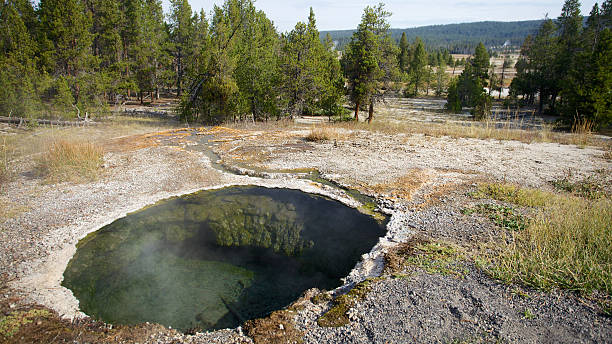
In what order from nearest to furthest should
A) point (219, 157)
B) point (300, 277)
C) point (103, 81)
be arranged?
point (300, 277) → point (219, 157) → point (103, 81)

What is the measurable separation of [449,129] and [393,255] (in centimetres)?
1499

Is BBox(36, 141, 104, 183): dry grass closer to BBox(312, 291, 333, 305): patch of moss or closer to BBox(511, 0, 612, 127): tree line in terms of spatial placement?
BBox(312, 291, 333, 305): patch of moss

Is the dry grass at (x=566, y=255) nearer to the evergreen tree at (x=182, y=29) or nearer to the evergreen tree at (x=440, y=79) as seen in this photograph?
the evergreen tree at (x=182, y=29)

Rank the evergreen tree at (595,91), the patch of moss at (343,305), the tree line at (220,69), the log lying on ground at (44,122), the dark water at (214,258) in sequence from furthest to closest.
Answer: the evergreen tree at (595,91), the tree line at (220,69), the log lying on ground at (44,122), the dark water at (214,258), the patch of moss at (343,305)

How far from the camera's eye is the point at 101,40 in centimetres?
2970

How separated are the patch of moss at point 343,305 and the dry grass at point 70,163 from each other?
360 inches

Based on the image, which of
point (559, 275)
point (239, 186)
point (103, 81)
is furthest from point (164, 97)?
point (559, 275)

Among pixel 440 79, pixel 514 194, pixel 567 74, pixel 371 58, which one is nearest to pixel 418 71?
pixel 440 79

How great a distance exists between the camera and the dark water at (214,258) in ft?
17.4

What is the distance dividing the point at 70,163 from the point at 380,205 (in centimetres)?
1000

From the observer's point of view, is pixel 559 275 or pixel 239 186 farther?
pixel 239 186

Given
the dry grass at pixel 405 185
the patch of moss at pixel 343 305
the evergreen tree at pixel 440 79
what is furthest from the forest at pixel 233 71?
the evergreen tree at pixel 440 79

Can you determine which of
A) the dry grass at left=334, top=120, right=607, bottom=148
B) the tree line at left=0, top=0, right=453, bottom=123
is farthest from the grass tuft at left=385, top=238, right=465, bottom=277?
the tree line at left=0, top=0, right=453, bottom=123

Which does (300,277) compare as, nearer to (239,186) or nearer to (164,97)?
(239,186)
